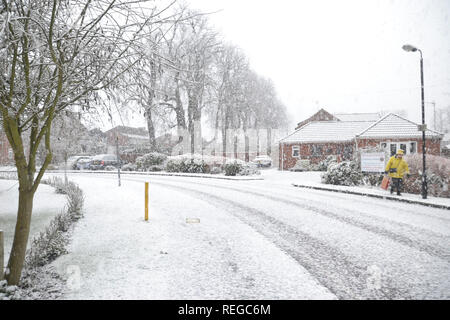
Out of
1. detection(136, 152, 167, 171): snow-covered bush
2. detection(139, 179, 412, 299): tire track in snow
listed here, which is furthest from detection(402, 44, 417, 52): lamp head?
detection(136, 152, 167, 171): snow-covered bush

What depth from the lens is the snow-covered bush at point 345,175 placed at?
16875 millimetres

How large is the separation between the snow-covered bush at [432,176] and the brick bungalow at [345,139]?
14.8 metres

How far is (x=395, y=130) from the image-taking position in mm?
28078

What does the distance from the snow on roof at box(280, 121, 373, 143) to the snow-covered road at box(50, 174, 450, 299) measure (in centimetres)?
2452

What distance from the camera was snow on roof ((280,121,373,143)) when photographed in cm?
3347

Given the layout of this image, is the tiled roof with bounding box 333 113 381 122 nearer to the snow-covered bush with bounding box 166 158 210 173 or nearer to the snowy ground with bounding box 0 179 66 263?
the snow-covered bush with bounding box 166 158 210 173

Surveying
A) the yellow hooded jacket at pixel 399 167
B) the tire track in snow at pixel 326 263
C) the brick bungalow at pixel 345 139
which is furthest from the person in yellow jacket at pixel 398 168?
the brick bungalow at pixel 345 139

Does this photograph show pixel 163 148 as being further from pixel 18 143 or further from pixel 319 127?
pixel 18 143

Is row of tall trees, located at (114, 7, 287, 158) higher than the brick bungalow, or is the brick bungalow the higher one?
row of tall trees, located at (114, 7, 287, 158)

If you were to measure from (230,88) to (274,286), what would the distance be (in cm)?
3958

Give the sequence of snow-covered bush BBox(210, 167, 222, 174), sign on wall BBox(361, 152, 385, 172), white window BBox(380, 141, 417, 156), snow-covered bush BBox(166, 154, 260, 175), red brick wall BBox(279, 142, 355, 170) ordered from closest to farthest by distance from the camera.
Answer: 1. sign on wall BBox(361, 152, 385, 172)
2. snow-covered bush BBox(210, 167, 222, 174)
3. white window BBox(380, 141, 417, 156)
4. snow-covered bush BBox(166, 154, 260, 175)
5. red brick wall BBox(279, 142, 355, 170)

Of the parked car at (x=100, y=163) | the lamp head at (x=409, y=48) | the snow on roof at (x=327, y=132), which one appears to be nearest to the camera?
the lamp head at (x=409, y=48)

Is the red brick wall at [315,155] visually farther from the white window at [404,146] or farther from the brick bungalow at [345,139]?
the white window at [404,146]

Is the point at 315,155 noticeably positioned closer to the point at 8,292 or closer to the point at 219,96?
the point at 219,96
